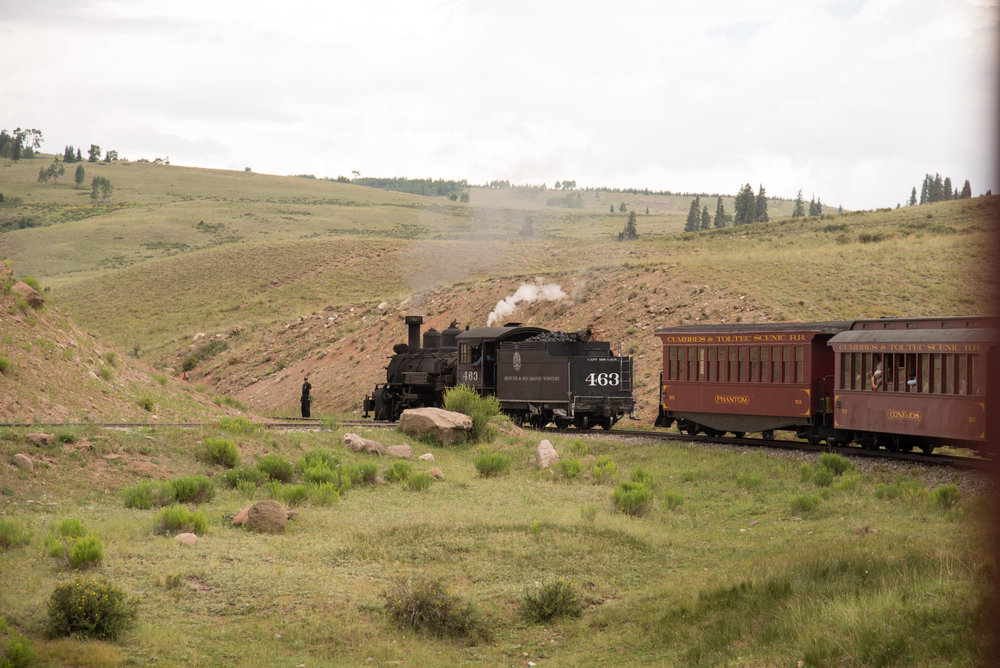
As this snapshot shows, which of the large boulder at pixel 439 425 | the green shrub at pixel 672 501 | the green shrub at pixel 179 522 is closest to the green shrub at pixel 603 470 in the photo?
the green shrub at pixel 672 501

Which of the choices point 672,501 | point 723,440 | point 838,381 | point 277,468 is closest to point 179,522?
point 277,468

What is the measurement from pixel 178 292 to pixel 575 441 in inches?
2434

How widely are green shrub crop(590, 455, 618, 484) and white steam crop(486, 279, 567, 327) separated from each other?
27778 millimetres

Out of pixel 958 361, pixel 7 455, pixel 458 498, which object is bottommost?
pixel 458 498

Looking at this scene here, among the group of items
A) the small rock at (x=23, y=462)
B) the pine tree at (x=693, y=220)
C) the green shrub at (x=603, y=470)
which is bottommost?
the green shrub at (x=603, y=470)

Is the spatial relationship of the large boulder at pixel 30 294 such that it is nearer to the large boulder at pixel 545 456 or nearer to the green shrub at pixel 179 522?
the green shrub at pixel 179 522

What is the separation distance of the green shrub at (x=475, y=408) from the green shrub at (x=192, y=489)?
364 inches

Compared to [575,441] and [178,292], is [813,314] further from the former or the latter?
[178,292]

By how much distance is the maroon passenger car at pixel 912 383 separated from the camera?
16641mm

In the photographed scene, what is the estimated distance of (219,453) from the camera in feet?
59.5

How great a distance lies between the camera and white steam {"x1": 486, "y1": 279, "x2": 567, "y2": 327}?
1937 inches

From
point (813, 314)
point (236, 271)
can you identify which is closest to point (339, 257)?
point (236, 271)

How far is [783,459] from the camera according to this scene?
19797 millimetres

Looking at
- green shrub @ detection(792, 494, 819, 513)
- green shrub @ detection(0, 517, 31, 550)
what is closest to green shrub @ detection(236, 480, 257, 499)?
green shrub @ detection(0, 517, 31, 550)
